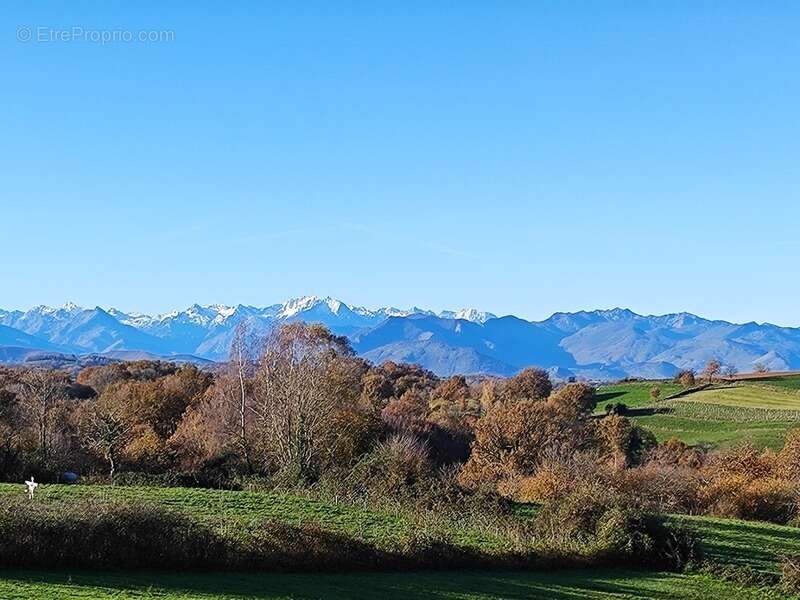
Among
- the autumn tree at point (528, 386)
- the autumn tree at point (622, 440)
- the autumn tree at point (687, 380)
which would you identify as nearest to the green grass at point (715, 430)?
the autumn tree at point (622, 440)

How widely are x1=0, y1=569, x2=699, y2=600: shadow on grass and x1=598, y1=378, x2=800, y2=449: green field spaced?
195 ft

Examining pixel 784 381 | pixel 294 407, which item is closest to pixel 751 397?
pixel 784 381

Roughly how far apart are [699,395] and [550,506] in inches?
3532

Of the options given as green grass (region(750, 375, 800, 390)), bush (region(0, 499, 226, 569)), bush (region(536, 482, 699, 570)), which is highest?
green grass (region(750, 375, 800, 390))

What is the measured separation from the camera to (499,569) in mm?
27594

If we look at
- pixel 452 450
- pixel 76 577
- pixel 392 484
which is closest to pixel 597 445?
pixel 452 450

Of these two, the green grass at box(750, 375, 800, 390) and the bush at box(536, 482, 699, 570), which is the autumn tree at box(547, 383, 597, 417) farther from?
the bush at box(536, 482, 699, 570)

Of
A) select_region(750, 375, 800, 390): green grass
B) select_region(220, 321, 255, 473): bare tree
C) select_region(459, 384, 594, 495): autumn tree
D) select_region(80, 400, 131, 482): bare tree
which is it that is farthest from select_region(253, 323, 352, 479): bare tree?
select_region(750, 375, 800, 390): green grass

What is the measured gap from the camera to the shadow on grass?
64.1 feet

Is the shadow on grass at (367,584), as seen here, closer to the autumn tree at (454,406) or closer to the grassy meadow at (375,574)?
the grassy meadow at (375,574)

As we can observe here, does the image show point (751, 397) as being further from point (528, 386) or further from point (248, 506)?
point (248, 506)

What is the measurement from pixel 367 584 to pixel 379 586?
0.46m

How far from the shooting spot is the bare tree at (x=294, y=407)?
1955 inches

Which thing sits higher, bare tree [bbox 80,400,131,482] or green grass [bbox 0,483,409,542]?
bare tree [bbox 80,400,131,482]
